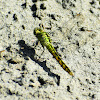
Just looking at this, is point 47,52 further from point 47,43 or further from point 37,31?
point 37,31

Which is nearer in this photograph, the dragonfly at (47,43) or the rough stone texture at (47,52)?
the rough stone texture at (47,52)

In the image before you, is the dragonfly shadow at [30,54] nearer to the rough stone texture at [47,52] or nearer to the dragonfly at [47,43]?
the rough stone texture at [47,52]

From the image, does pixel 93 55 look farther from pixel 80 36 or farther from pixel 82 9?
pixel 82 9

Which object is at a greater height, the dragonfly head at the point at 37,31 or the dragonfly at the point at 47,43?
the dragonfly head at the point at 37,31

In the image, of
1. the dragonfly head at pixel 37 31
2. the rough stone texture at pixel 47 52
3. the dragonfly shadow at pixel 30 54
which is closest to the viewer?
the rough stone texture at pixel 47 52

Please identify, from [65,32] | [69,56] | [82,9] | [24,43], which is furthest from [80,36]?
[24,43]

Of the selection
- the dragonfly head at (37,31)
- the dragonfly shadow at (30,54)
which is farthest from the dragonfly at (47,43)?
the dragonfly shadow at (30,54)

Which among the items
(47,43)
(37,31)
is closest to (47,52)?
(47,43)
